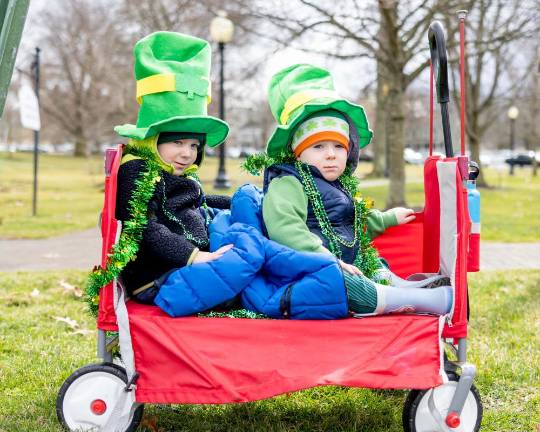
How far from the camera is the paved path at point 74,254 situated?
7.63 metres

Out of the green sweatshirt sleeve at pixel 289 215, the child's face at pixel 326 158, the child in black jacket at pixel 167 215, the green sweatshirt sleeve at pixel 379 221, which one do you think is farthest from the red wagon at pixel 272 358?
the green sweatshirt sleeve at pixel 379 221

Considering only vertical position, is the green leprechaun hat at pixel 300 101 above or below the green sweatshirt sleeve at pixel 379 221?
above

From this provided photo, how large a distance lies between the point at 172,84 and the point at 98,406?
1.36 metres

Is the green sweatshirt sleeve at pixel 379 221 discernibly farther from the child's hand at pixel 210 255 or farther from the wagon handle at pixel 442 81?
the child's hand at pixel 210 255

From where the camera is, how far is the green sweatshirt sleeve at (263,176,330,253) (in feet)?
9.77

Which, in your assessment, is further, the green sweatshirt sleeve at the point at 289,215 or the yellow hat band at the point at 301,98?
the yellow hat band at the point at 301,98

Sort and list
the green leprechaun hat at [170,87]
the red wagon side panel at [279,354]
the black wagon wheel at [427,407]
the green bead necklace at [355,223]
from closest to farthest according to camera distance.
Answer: the red wagon side panel at [279,354] → the black wagon wheel at [427,407] → the green leprechaun hat at [170,87] → the green bead necklace at [355,223]

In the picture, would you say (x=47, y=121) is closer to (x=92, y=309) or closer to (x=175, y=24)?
(x=175, y=24)

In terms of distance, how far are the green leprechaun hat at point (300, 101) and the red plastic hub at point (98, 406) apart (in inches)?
51.7

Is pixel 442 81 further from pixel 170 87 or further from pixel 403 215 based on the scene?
pixel 170 87

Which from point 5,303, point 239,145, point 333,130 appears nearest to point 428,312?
point 333,130

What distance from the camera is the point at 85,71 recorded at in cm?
3853

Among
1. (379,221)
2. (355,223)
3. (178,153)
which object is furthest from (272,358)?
(379,221)

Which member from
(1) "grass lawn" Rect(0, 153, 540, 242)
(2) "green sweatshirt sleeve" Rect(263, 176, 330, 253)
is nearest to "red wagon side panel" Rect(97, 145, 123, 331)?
(2) "green sweatshirt sleeve" Rect(263, 176, 330, 253)
